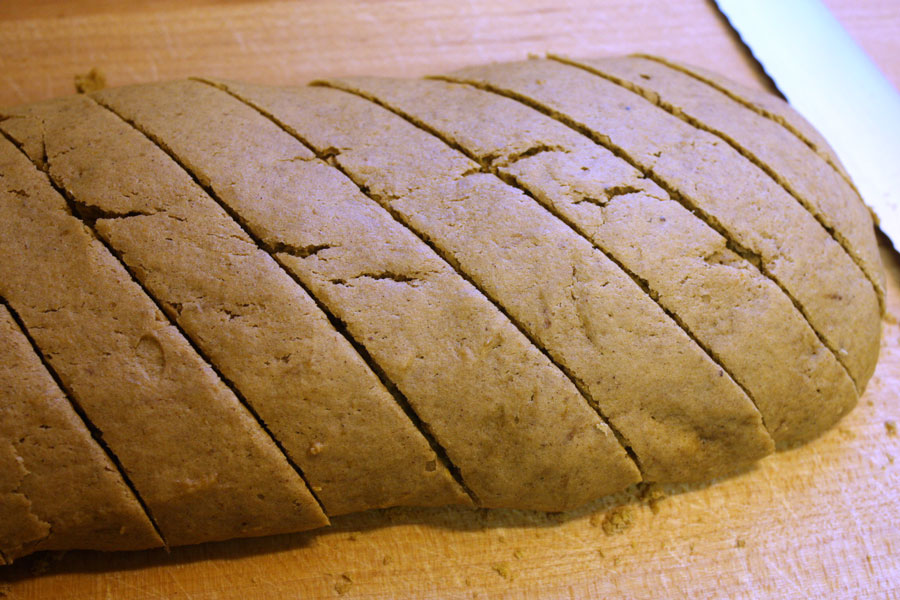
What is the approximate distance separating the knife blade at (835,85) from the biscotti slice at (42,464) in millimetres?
2504

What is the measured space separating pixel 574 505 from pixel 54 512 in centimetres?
128

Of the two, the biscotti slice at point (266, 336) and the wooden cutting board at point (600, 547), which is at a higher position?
the biscotti slice at point (266, 336)

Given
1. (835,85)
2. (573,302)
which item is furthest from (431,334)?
(835,85)

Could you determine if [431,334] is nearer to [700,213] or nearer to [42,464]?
[700,213]

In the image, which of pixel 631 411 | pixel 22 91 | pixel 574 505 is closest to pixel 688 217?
pixel 631 411

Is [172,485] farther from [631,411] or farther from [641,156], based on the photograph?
[641,156]

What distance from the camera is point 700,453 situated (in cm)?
180

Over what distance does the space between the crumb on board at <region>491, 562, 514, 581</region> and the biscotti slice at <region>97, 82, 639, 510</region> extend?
0.71 feet

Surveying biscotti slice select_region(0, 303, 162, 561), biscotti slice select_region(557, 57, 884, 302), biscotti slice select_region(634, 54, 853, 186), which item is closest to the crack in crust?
biscotti slice select_region(557, 57, 884, 302)

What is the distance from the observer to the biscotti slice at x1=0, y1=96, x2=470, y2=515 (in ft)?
5.14

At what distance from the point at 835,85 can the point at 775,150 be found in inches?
32.0

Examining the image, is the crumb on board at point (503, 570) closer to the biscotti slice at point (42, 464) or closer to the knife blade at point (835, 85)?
the biscotti slice at point (42, 464)

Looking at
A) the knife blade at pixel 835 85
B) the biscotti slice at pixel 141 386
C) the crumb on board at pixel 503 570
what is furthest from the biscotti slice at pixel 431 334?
the knife blade at pixel 835 85

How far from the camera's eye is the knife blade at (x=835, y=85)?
2352 mm
